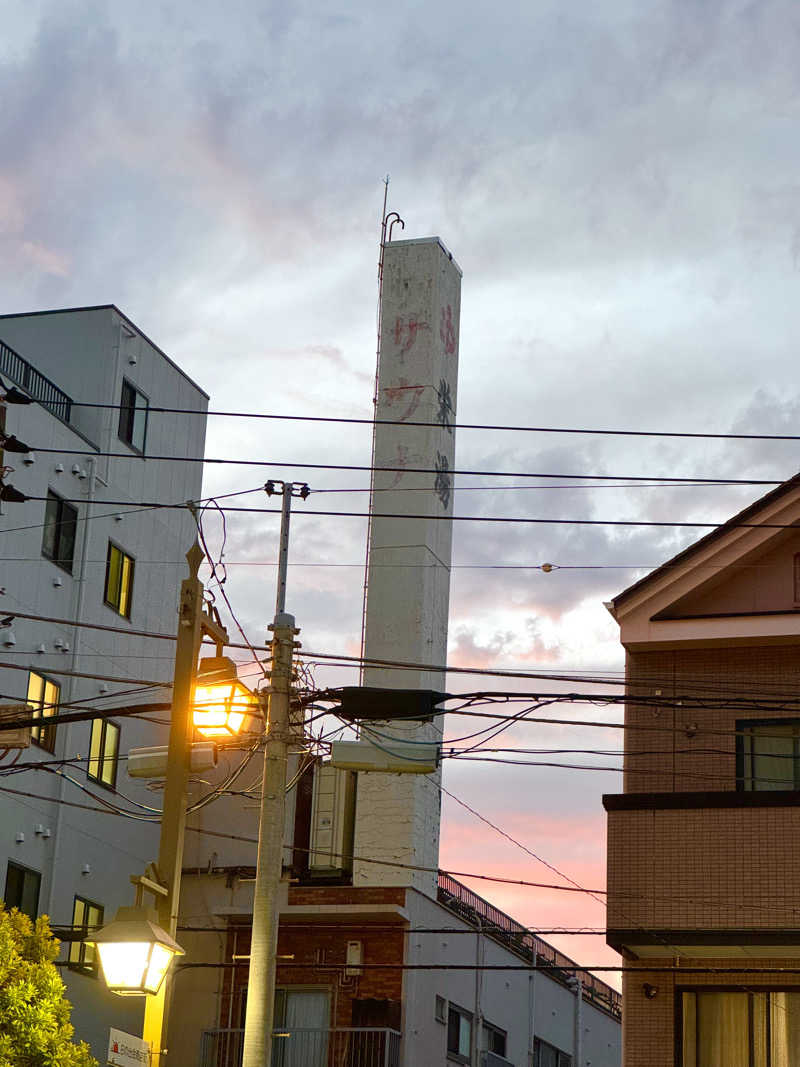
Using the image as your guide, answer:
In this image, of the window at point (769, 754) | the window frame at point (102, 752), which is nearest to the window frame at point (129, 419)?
the window frame at point (102, 752)

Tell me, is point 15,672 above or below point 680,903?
above

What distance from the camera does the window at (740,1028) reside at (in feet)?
69.7

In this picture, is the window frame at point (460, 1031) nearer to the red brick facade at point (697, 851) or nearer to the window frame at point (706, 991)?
the red brick facade at point (697, 851)

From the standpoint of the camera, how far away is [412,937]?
32812mm

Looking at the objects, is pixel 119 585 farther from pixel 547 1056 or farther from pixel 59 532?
pixel 547 1056

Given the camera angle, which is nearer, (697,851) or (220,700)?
(220,700)

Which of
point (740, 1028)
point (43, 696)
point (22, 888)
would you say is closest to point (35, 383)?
point (43, 696)

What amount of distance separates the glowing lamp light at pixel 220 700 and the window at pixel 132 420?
18.9 meters

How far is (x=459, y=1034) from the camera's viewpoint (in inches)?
1399

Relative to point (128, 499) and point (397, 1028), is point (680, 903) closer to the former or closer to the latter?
point (397, 1028)

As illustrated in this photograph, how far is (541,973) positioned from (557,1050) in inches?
109

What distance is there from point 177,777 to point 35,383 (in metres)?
20.8

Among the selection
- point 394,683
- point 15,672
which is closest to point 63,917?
point 15,672

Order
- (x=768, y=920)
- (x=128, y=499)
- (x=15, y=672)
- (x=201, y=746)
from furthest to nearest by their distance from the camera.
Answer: (x=128, y=499) < (x=15, y=672) < (x=768, y=920) < (x=201, y=746)
